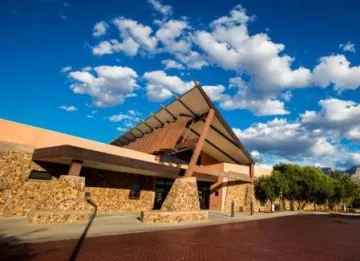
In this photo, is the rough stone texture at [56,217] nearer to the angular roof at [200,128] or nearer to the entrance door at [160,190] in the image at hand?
the entrance door at [160,190]

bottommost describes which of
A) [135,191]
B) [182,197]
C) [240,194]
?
[182,197]

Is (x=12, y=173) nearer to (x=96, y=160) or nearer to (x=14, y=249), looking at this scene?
(x=96, y=160)

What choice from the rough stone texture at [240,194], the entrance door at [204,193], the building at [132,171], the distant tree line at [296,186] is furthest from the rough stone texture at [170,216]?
the distant tree line at [296,186]

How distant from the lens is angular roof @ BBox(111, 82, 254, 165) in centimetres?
2341

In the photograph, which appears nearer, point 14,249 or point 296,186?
point 14,249

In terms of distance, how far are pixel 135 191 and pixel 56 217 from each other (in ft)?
35.4

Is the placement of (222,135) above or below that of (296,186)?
above

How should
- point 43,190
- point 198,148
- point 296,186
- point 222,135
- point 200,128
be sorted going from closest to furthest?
point 43,190 → point 198,148 → point 200,128 → point 222,135 → point 296,186

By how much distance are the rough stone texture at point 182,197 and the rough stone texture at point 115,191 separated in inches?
177

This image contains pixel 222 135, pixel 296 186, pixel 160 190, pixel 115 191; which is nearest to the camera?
pixel 115 191

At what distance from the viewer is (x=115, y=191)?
71.7ft

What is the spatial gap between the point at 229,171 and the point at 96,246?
22.7 metres

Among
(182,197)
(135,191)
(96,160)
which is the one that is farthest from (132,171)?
(96,160)

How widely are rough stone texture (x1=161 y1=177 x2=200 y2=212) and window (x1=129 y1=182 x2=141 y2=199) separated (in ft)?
15.9
